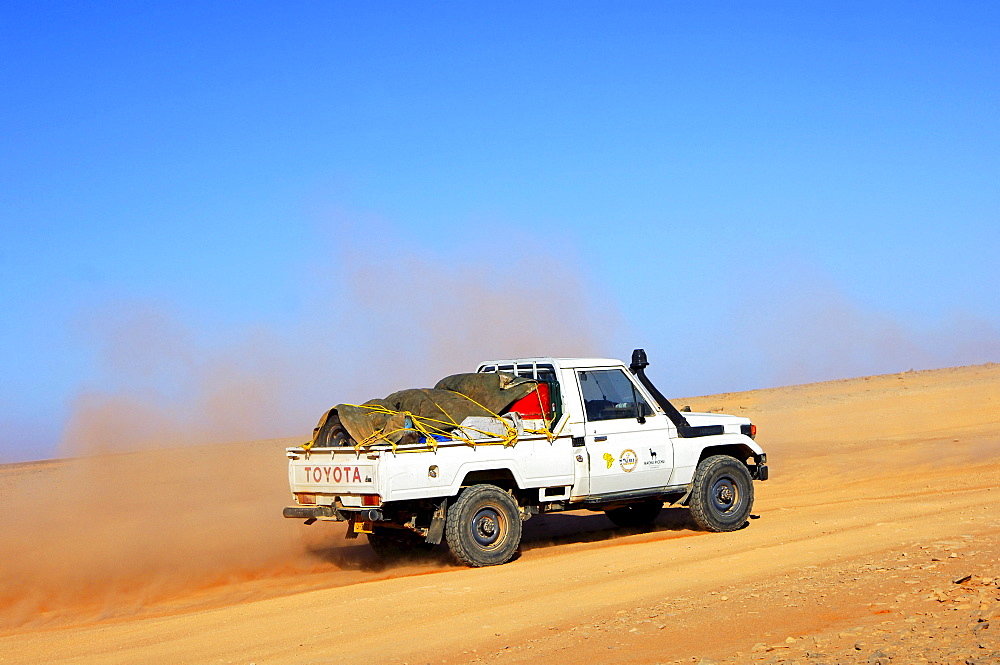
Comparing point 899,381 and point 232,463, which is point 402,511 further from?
point 899,381

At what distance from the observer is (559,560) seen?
1102cm

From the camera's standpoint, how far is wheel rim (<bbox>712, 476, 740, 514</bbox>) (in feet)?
40.9

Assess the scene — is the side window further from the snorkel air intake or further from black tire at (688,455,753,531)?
black tire at (688,455,753,531)

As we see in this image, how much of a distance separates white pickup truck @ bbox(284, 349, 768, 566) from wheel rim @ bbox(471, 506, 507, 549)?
0.5 inches

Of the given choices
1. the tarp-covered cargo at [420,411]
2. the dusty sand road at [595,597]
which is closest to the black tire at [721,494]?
the dusty sand road at [595,597]

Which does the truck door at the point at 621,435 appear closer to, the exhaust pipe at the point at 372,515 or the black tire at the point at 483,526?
the black tire at the point at 483,526

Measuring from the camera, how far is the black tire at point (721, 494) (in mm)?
12336

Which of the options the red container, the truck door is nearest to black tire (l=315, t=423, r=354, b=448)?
the red container

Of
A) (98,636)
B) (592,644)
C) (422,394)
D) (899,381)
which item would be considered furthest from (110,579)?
(899,381)

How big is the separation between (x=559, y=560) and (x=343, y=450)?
8.83 feet

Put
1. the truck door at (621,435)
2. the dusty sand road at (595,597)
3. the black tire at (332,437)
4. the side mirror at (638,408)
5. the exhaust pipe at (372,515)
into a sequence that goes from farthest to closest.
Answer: the side mirror at (638,408) < the truck door at (621,435) < the black tire at (332,437) < the exhaust pipe at (372,515) < the dusty sand road at (595,597)

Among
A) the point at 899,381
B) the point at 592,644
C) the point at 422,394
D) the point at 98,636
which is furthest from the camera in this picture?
the point at 899,381

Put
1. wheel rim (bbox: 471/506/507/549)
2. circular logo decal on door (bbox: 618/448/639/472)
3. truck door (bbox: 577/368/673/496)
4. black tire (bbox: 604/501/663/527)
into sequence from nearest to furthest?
wheel rim (bbox: 471/506/507/549), truck door (bbox: 577/368/673/496), circular logo decal on door (bbox: 618/448/639/472), black tire (bbox: 604/501/663/527)

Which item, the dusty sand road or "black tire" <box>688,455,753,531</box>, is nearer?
the dusty sand road
